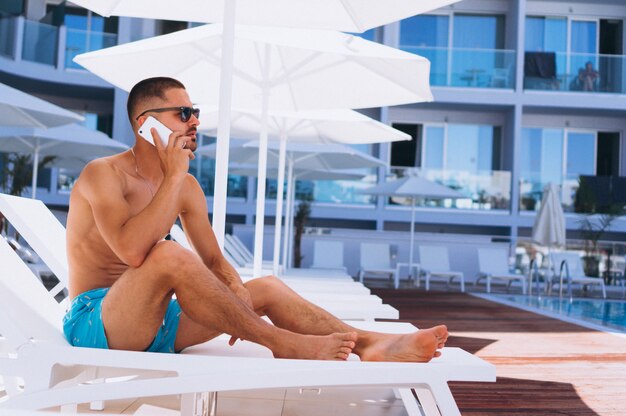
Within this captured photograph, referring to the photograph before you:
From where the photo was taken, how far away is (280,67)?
601 cm

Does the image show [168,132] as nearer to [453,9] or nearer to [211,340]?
[211,340]

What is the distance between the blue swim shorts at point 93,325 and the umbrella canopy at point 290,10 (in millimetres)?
1837

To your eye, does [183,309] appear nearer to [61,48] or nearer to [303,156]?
[303,156]

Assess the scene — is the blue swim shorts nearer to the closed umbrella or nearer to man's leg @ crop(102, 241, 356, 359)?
man's leg @ crop(102, 241, 356, 359)

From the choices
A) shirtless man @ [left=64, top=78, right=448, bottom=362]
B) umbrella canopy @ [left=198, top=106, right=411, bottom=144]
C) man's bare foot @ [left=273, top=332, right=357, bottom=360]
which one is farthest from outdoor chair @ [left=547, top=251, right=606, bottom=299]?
man's bare foot @ [left=273, top=332, right=357, bottom=360]

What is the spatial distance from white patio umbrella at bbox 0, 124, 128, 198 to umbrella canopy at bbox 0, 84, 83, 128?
2338mm

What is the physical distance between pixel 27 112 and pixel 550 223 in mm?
10418

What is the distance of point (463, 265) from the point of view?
16.4 metres

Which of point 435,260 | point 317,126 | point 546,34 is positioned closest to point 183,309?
point 317,126

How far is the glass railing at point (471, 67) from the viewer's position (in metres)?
19.5

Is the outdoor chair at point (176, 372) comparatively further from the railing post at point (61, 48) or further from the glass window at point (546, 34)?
the glass window at point (546, 34)

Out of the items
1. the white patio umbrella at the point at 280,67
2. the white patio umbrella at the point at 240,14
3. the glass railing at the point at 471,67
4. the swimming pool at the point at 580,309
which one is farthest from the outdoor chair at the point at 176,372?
the glass railing at the point at 471,67

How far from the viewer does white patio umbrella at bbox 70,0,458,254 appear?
371cm

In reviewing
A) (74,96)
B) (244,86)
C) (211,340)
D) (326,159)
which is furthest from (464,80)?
(211,340)
